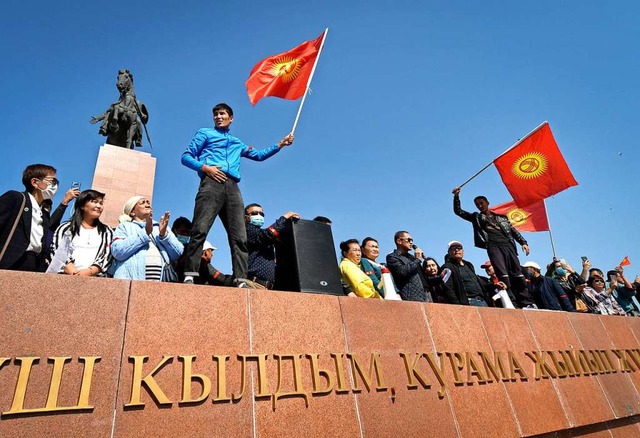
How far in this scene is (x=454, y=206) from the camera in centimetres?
717

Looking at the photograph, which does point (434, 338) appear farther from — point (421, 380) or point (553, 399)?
point (553, 399)

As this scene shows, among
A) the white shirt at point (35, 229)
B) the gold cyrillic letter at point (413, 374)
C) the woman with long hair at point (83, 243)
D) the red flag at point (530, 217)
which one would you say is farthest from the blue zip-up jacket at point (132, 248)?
the red flag at point (530, 217)

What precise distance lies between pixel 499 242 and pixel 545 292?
5.33 feet

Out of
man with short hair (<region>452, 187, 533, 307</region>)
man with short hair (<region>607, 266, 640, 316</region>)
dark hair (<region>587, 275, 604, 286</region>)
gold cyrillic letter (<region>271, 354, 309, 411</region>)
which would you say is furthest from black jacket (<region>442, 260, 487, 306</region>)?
man with short hair (<region>607, 266, 640, 316</region>)

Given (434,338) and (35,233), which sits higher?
(35,233)

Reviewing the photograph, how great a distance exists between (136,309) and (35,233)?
4.67 ft

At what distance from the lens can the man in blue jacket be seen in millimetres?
3816

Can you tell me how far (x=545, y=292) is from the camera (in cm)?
732

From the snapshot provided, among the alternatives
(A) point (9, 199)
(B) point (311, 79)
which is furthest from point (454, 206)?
(A) point (9, 199)

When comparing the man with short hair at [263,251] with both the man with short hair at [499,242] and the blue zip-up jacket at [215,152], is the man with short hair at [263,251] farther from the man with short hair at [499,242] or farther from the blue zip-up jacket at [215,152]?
the man with short hair at [499,242]

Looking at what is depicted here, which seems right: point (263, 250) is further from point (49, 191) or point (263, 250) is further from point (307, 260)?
point (49, 191)

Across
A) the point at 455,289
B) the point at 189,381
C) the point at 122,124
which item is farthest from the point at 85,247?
the point at 122,124

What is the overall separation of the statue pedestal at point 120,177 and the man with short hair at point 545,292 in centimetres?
808

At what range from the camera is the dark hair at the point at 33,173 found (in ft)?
12.0
